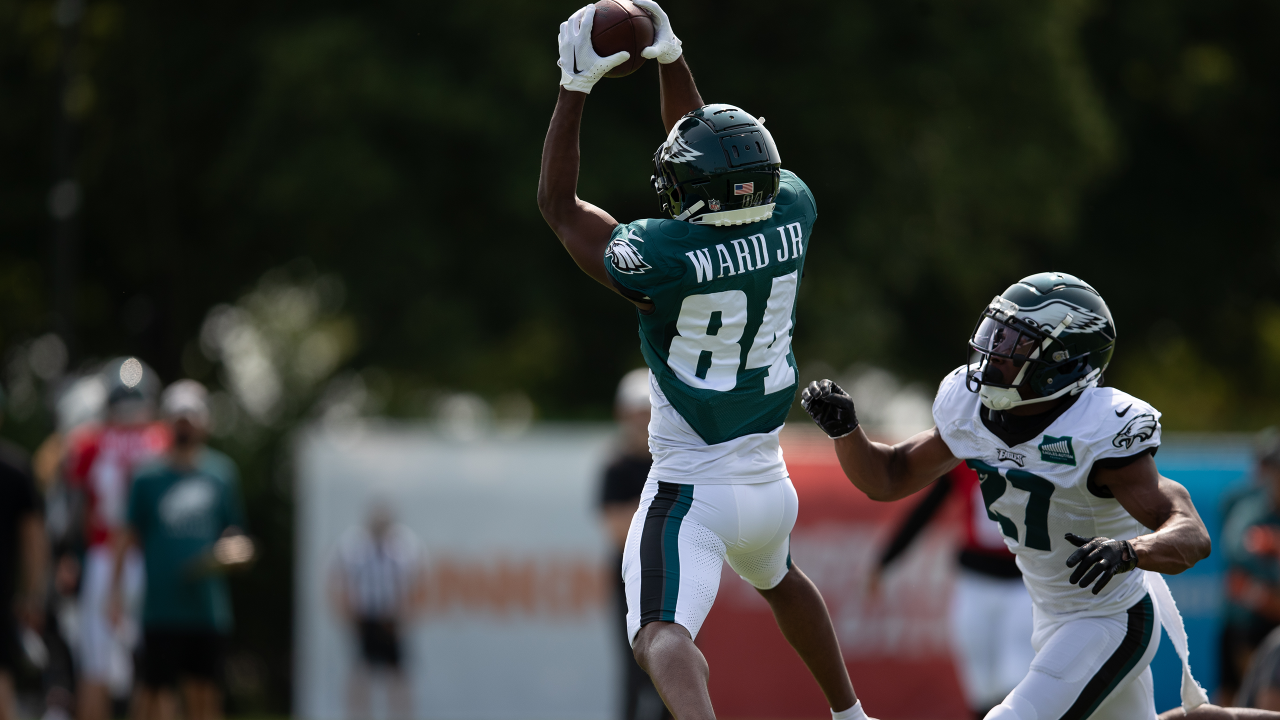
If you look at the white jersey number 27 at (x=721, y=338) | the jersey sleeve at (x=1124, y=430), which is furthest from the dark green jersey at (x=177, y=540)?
the jersey sleeve at (x=1124, y=430)

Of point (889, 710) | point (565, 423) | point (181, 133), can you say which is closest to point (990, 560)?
point (889, 710)

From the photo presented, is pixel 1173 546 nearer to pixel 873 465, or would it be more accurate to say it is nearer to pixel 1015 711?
pixel 1015 711

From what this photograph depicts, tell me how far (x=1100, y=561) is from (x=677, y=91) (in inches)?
83.8

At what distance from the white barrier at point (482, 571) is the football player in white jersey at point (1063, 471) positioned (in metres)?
8.35

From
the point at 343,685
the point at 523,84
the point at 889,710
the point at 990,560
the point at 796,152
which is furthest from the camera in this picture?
the point at 796,152

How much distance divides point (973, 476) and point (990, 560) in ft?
1.51

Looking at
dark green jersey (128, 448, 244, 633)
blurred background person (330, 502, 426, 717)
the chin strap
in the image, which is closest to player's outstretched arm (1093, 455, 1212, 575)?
the chin strap

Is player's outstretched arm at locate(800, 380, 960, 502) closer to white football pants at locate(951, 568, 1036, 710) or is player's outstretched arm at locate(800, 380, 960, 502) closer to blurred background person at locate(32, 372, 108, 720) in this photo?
white football pants at locate(951, 568, 1036, 710)

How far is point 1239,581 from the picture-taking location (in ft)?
28.3

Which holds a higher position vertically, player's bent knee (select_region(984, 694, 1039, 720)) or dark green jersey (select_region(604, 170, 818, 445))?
dark green jersey (select_region(604, 170, 818, 445))

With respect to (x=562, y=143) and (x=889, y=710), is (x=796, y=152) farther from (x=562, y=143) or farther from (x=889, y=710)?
(x=562, y=143)

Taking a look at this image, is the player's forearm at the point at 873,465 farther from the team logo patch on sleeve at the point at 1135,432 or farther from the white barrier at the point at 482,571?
the white barrier at the point at 482,571

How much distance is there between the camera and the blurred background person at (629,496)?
804cm

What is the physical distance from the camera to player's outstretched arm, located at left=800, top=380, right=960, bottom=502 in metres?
4.60
